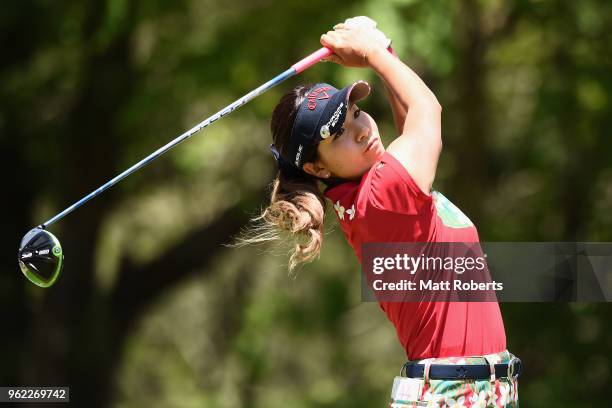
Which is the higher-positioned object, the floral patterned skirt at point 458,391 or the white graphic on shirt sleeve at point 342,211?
the white graphic on shirt sleeve at point 342,211

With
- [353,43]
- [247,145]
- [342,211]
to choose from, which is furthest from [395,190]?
[247,145]

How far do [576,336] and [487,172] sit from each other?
2042 millimetres

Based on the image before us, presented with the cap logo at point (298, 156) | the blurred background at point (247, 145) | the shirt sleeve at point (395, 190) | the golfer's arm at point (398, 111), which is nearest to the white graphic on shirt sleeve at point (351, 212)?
the shirt sleeve at point (395, 190)

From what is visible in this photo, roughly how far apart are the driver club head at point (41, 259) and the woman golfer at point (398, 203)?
3.03 ft

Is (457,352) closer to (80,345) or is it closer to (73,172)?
(73,172)

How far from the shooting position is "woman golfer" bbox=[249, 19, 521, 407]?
Answer: 3057 millimetres

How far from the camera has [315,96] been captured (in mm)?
3242

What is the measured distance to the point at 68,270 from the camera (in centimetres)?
1040

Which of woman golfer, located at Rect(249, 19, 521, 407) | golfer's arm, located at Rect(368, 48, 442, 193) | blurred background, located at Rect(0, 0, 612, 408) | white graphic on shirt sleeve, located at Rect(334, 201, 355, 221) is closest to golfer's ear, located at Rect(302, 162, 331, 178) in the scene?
woman golfer, located at Rect(249, 19, 521, 407)

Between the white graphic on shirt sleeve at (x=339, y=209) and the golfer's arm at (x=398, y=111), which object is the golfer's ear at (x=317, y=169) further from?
the golfer's arm at (x=398, y=111)

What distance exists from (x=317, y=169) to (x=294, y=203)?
0.45 feet

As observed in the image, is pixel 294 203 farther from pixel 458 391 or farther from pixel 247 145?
pixel 247 145

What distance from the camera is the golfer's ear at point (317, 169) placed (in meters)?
3.29

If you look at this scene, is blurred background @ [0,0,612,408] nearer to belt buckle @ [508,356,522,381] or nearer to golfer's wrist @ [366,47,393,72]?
golfer's wrist @ [366,47,393,72]
